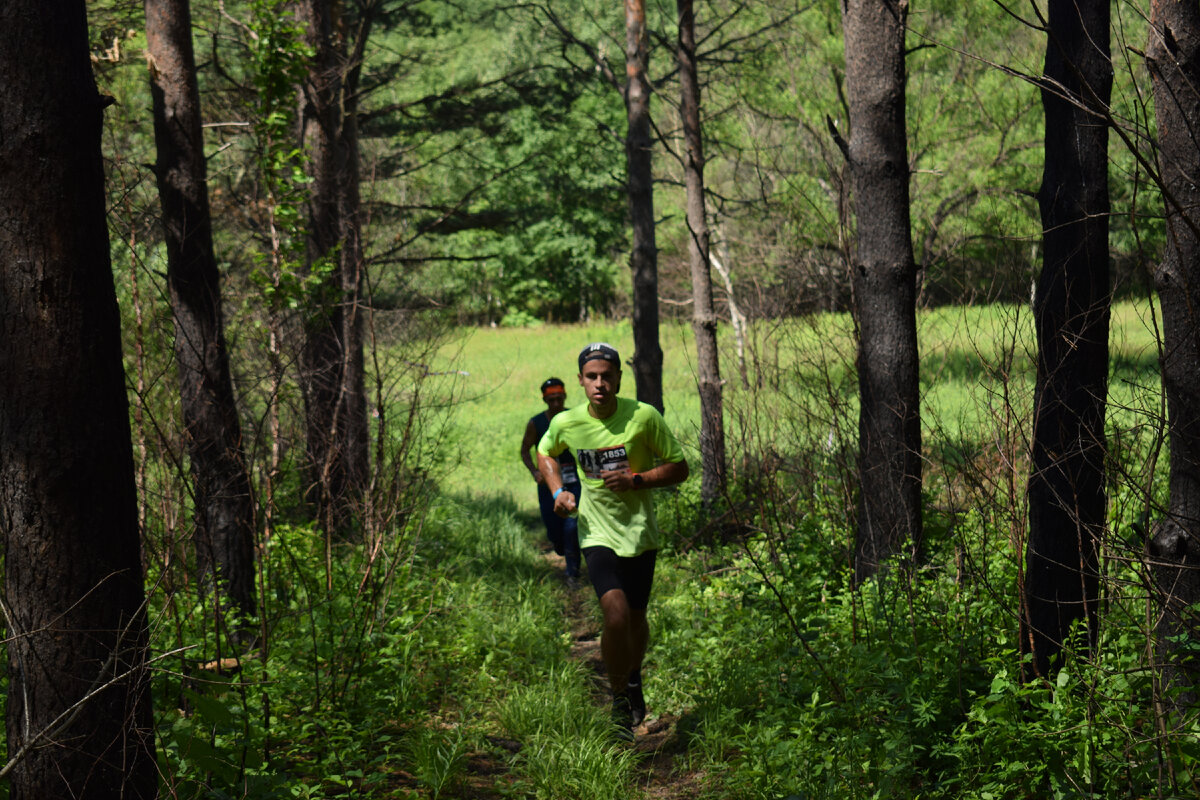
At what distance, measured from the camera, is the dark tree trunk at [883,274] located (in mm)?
5824

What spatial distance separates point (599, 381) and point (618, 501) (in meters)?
0.67

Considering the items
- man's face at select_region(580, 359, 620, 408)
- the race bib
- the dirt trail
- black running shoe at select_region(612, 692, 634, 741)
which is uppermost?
man's face at select_region(580, 359, 620, 408)

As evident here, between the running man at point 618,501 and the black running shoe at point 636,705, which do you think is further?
the black running shoe at point 636,705

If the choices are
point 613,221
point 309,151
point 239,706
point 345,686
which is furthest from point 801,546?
point 613,221

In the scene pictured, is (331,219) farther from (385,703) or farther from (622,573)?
(622,573)

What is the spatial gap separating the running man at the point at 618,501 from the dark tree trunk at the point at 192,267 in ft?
8.63

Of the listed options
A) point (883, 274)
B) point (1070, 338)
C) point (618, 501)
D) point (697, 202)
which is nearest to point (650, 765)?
point (618, 501)

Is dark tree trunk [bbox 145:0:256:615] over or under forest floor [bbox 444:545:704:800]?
over

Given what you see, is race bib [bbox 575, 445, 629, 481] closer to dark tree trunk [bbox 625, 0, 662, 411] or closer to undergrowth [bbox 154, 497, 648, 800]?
undergrowth [bbox 154, 497, 648, 800]

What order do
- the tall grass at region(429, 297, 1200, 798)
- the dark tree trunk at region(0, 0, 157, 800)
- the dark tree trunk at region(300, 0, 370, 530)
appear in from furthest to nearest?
the dark tree trunk at region(300, 0, 370, 530) < the tall grass at region(429, 297, 1200, 798) < the dark tree trunk at region(0, 0, 157, 800)

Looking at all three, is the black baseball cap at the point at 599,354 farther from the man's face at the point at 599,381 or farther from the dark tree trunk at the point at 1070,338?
the dark tree trunk at the point at 1070,338

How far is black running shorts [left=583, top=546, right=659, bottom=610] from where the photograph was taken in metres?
5.23

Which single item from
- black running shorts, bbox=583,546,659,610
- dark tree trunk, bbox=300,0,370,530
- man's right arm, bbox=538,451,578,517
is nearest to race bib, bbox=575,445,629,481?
man's right arm, bbox=538,451,578,517

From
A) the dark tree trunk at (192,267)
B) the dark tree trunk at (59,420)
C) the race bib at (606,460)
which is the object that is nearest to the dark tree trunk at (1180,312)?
the race bib at (606,460)
